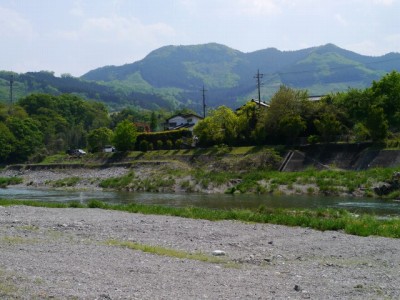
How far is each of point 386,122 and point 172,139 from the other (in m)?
36.5

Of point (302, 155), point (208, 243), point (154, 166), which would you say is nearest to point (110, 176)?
point (154, 166)

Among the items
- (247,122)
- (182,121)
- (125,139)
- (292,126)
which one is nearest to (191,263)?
(292,126)

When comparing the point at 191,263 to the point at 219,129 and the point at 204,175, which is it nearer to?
the point at 204,175

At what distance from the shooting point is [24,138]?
9950cm

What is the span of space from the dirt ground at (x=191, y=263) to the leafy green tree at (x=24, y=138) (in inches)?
3036

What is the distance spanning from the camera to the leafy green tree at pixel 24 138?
318ft

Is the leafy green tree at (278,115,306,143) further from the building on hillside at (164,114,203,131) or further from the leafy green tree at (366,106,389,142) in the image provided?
the building on hillside at (164,114,203,131)

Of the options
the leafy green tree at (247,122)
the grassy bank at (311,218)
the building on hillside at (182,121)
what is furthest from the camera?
the building on hillside at (182,121)

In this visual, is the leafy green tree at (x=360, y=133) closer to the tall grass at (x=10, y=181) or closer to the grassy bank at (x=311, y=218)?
the grassy bank at (x=311, y=218)

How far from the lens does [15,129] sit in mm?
A: 102188

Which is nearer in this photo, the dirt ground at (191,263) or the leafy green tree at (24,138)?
the dirt ground at (191,263)

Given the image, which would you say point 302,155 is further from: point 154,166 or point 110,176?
point 110,176

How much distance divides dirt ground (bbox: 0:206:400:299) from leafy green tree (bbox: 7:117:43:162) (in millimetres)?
77106

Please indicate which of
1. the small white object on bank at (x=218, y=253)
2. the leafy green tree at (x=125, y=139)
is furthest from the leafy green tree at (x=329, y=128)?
the small white object on bank at (x=218, y=253)
